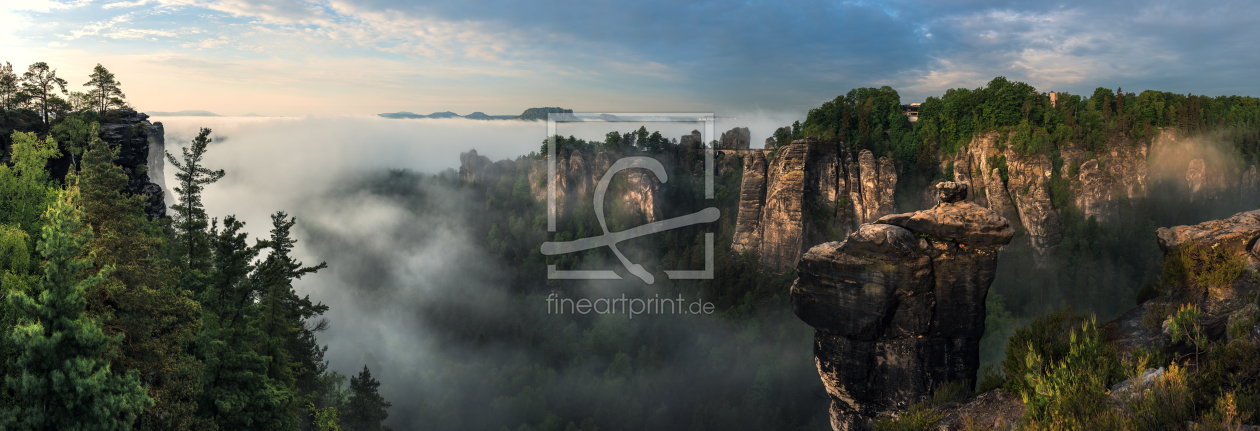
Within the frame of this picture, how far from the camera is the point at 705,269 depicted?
79500 mm

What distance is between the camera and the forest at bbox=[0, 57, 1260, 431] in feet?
47.9

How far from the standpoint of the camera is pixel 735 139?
Result: 94.9m

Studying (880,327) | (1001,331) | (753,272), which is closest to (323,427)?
(880,327)

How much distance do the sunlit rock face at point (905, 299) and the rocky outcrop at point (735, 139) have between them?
73.8 metres

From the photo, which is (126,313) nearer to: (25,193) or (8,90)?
(25,193)

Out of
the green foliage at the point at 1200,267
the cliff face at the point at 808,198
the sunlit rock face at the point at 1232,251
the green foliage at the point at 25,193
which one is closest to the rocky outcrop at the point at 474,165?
the cliff face at the point at 808,198

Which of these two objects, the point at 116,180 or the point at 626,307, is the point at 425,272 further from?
the point at 116,180

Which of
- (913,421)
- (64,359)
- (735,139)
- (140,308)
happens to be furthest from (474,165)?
(913,421)

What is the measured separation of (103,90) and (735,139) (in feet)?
261

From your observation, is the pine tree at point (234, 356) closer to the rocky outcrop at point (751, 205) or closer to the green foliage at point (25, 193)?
the green foliage at point (25, 193)

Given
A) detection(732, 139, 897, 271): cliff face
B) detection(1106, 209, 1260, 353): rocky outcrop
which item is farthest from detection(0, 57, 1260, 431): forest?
detection(732, 139, 897, 271): cliff face

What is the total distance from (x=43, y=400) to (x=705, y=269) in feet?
232

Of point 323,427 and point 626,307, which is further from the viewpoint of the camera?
point 626,307

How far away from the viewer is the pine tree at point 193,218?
2325cm
